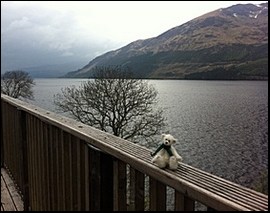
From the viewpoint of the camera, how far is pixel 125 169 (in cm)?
118

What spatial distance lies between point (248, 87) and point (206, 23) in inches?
466

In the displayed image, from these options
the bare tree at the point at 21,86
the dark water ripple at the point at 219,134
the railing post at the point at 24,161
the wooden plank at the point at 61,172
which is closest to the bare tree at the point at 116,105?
the dark water ripple at the point at 219,134

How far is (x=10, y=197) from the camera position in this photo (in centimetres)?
298

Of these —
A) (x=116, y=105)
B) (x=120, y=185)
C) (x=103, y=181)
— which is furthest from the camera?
(x=116, y=105)

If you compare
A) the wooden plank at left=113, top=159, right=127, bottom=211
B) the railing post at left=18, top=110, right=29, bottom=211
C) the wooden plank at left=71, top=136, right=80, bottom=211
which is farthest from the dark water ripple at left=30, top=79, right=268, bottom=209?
→ the wooden plank at left=113, top=159, right=127, bottom=211

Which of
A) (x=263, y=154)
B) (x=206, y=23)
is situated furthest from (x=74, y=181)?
(x=206, y=23)

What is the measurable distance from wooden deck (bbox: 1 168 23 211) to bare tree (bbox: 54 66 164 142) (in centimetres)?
1252

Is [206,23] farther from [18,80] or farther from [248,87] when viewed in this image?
[18,80]

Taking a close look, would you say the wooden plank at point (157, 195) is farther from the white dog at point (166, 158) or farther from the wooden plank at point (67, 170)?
the wooden plank at point (67, 170)

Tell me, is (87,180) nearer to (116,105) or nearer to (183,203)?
(183,203)

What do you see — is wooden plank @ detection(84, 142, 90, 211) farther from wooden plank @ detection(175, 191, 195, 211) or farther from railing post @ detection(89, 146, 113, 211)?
wooden plank @ detection(175, 191, 195, 211)

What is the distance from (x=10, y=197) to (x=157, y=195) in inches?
94.0

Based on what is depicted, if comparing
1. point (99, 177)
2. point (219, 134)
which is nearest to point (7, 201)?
point (99, 177)

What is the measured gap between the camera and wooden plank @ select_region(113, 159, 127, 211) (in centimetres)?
119
